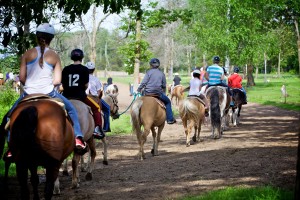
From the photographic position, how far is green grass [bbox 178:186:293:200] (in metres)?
6.95

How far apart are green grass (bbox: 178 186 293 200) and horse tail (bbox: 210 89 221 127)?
9.13 meters

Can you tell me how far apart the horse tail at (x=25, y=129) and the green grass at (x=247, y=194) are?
2519mm

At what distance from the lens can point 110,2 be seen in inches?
376

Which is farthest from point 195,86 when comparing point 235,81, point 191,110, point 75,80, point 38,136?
point 38,136

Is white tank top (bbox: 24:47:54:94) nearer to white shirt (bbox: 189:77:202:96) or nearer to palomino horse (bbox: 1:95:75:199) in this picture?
palomino horse (bbox: 1:95:75:199)

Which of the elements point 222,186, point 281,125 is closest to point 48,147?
point 222,186

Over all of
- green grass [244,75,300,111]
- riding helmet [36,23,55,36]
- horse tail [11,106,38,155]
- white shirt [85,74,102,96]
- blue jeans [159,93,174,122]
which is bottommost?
green grass [244,75,300,111]

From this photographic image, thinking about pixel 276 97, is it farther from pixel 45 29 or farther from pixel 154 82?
pixel 45 29

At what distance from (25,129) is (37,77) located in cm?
112

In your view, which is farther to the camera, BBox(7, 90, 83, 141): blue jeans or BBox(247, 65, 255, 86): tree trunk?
BBox(247, 65, 255, 86): tree trunk

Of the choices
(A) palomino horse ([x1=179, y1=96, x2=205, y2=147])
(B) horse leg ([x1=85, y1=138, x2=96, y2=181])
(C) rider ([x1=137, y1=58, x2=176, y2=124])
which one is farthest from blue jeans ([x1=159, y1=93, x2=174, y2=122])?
(B) horse leg ([x1=85, y1=138, x2=96, y2=181])

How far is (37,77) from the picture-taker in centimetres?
771

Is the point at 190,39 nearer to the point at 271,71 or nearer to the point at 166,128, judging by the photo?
the point at 271,71

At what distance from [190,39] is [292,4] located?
4783 cm
